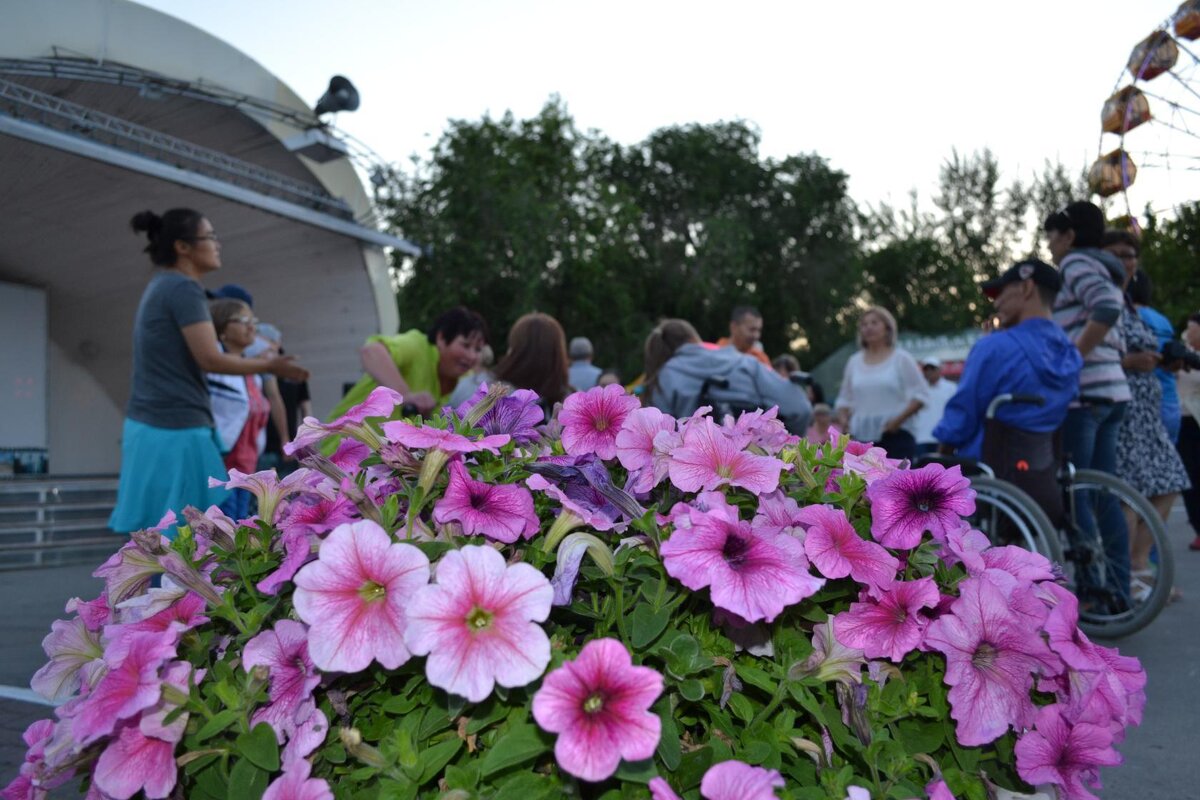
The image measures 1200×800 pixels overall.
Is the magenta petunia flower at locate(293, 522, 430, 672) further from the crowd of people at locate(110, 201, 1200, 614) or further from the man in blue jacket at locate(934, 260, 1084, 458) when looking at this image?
the man in blue jacket at locate(934, 260, 1084, 458)

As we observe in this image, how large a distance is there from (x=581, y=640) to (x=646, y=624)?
119 mm

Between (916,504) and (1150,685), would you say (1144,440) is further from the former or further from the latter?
(916,504)

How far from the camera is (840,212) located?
129 feet

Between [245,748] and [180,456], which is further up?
[245,748]

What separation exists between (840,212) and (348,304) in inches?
942

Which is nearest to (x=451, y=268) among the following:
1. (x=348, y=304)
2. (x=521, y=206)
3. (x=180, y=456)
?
(x=521, y=206)

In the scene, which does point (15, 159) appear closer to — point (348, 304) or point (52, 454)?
point (348, 304)

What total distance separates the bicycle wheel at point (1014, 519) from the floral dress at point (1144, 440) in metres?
1.48

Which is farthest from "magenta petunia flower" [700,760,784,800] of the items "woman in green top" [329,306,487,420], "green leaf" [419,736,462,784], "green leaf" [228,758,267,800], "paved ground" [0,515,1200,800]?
"woman in green top" [329,306,487,420]

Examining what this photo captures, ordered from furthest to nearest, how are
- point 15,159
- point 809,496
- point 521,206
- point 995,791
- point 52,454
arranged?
point 521,206 → point 52,454 → point 15,159 → point 809,496 → point 995,791

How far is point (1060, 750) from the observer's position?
1.27 m

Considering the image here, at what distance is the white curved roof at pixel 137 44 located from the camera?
13031 millimetres

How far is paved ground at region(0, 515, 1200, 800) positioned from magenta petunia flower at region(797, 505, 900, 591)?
1.74 meters

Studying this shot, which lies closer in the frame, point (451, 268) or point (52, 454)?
point (52, 454)
